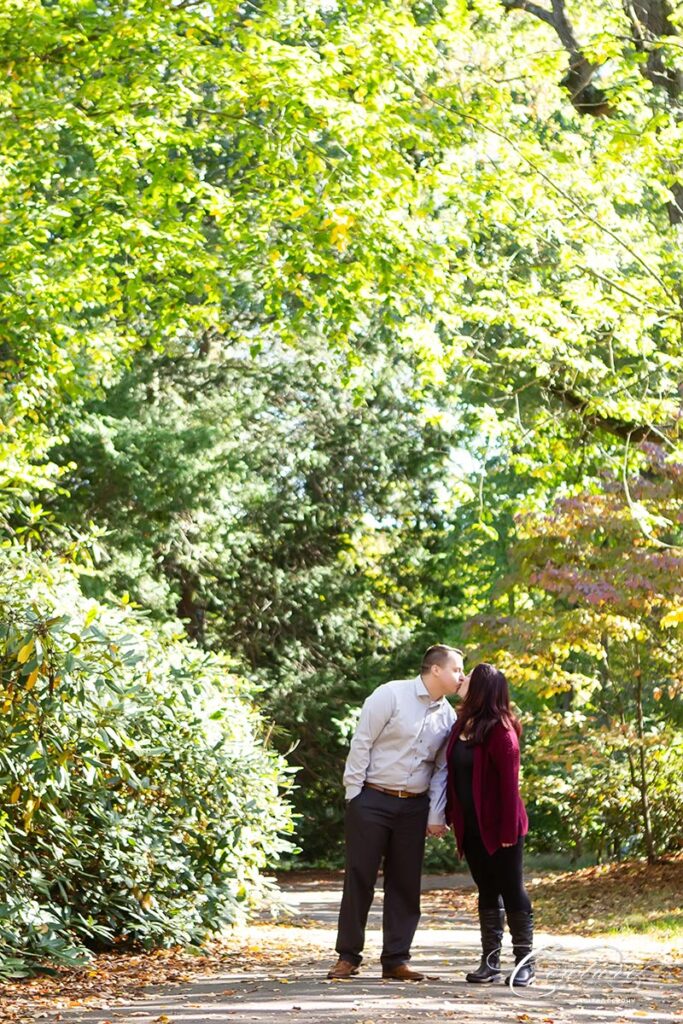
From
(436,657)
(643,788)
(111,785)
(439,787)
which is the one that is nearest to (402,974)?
(439,787)

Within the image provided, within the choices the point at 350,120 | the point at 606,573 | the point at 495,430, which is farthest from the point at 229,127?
the point at 606,573

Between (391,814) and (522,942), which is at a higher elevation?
(391,814)

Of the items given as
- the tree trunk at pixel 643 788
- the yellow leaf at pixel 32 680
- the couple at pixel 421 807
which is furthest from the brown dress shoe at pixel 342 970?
the tree trunk at pixel 643 788

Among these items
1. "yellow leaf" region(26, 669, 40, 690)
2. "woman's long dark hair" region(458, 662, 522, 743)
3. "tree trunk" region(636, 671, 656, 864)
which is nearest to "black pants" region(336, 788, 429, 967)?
"woman's long dark hair" region(458, 662, 522, 743)

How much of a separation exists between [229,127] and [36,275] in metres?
2.39

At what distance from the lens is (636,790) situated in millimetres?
16891

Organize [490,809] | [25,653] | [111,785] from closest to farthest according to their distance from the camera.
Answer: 1. [25,653]
2. [490,809]
3. [111,785]

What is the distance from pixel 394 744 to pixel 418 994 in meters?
1.35

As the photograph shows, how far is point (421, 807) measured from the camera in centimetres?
759

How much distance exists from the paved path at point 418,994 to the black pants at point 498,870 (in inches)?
12.3

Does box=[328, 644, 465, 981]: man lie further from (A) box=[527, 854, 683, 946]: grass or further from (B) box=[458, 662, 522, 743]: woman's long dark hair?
(A) box=[527, 854, 683, 946]: grass

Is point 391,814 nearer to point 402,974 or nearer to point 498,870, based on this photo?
point 498,870

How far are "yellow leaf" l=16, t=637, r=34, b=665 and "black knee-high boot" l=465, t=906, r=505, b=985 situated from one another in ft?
9.42

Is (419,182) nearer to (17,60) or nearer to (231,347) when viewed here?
(17,60)
